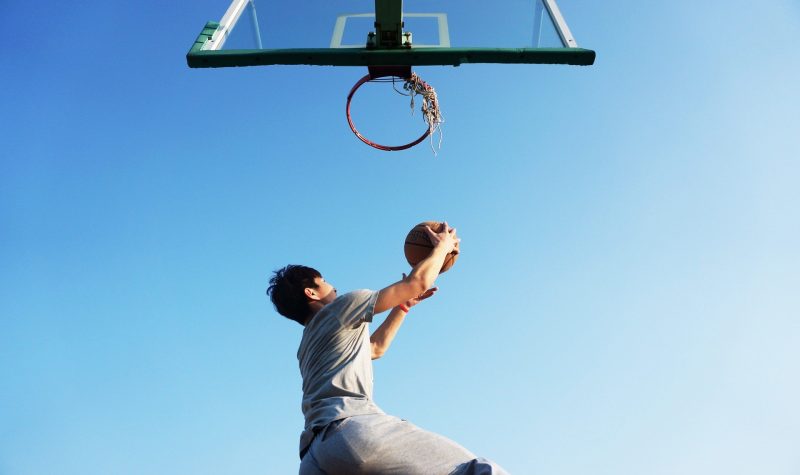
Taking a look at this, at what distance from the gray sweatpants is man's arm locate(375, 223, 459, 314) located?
28.5 inches

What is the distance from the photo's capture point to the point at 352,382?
3096 mm

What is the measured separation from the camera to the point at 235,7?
6.29 m

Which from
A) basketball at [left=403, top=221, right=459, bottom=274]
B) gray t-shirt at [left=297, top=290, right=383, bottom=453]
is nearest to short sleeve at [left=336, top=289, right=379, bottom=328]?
gray t-shirt at [left=297, top=290, right=383, bottom=453]

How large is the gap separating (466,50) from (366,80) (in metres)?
0.92

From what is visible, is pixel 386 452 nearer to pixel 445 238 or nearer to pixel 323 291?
pixel 323 291

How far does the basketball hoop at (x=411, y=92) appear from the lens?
5.52 meters

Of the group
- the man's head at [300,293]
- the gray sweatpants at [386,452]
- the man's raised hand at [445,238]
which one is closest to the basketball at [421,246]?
the man's raised hand at [445,238]

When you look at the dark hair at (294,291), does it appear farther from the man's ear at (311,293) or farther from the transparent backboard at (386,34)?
the transparent backboard at (386,34)

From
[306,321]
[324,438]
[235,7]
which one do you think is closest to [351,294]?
[306,321]

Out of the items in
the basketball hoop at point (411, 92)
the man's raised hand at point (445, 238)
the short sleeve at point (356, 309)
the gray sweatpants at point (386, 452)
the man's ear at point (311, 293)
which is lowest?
the gray sweatpants at point (386, 452)

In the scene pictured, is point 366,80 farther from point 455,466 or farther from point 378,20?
point 455,466

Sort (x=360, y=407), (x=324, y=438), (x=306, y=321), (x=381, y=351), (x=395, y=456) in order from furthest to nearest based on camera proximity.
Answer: (x=381, y=351) → (x=306, y=321) → (x=360, y=407) → (x=324, y=438) → (x=395, y=456)

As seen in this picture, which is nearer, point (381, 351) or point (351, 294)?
point (351, 294)

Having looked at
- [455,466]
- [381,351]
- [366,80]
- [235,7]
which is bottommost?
[455,466]
